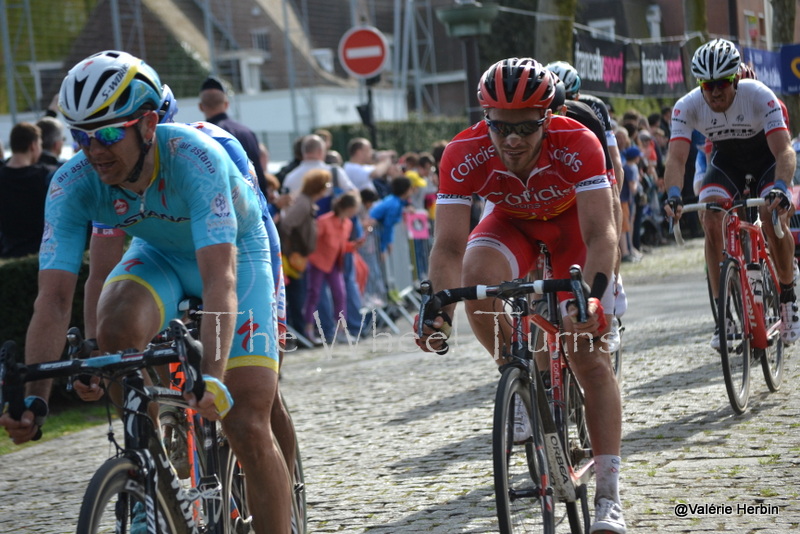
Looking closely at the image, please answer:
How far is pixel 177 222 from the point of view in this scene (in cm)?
Result: 462

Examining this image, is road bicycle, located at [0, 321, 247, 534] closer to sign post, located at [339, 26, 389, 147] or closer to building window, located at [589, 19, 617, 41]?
sign post, located at [339, 26, 389, 147]

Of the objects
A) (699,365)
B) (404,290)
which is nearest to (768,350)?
(699,365)

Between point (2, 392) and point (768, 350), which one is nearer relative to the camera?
point (2, 392)

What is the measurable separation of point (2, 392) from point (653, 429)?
4784 millimetres

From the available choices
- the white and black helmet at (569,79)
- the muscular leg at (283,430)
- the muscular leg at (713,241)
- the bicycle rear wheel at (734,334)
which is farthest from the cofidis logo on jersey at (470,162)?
the muscular leg at (713,241)

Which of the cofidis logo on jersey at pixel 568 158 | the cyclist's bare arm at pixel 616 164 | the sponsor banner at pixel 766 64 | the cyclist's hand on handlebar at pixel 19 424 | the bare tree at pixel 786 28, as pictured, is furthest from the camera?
the bare tree at pixel 786 28

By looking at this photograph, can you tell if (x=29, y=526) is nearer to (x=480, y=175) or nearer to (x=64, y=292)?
(x=64, y=292)

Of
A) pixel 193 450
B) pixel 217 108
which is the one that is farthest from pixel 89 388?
pixel 217 108

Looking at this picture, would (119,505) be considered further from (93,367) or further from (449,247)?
(449,247)

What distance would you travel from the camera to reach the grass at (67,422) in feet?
31.9

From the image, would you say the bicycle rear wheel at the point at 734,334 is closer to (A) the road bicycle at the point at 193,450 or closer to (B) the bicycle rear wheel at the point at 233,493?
(A) the road bicycle at the point at 193,450

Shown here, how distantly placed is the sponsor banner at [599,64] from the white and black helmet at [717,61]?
11.0 metres

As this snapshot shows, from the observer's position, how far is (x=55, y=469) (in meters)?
8.40

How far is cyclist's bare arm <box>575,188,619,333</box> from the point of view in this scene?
5.01 m
